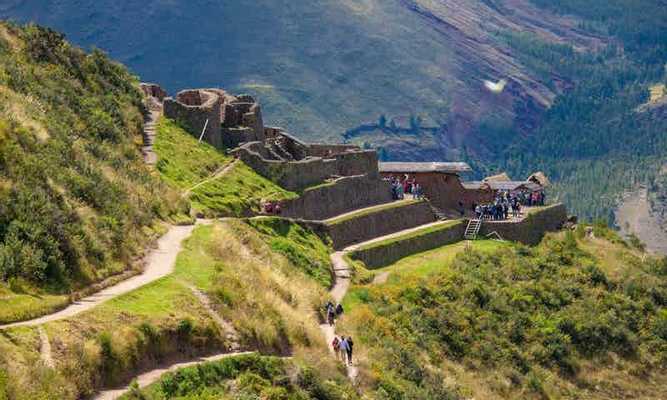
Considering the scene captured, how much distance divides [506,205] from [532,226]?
201 centimetres

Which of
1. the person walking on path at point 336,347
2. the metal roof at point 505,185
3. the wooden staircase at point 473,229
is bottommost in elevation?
the metal roof at point 505,185

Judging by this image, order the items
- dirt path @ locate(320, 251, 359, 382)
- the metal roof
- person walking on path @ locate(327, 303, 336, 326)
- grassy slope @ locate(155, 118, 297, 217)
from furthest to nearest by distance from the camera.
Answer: the metal roof → grassy slope @ locate(155, 118, 297, 217) → person walking on path @ locate(327, 303, 336, 326) → dirt path @ locate(320, 251, 359, 382)

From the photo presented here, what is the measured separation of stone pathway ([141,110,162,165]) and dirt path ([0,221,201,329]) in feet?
35.7

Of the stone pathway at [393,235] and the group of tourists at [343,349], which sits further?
the stone pathway at [393,235]

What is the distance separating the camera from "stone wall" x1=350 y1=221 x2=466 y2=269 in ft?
214

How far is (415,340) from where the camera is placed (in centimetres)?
5400

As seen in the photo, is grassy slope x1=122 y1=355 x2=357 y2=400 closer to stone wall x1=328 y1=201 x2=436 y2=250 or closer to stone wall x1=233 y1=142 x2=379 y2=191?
stone wall x1=328 y1=201 x2=436 y2=250

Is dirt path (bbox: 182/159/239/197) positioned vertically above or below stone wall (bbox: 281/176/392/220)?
above

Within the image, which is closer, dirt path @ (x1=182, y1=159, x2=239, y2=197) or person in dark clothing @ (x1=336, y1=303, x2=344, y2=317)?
person in dark clothing @ (x1=336, y1=303, x2=344, y2=317)

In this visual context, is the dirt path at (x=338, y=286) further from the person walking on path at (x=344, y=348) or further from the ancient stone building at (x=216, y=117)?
the ancient stone building at (x=216, y=117)

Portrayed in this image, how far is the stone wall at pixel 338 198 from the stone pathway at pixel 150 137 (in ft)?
21.5

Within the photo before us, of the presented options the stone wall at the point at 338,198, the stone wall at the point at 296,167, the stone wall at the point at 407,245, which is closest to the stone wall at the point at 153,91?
the stone wall at the point at 296,167

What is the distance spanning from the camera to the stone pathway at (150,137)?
200 feet

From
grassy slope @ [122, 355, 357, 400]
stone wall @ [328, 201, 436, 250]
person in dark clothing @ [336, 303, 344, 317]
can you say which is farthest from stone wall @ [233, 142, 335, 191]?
grassy slope @ [122, 355, 357, 400]
